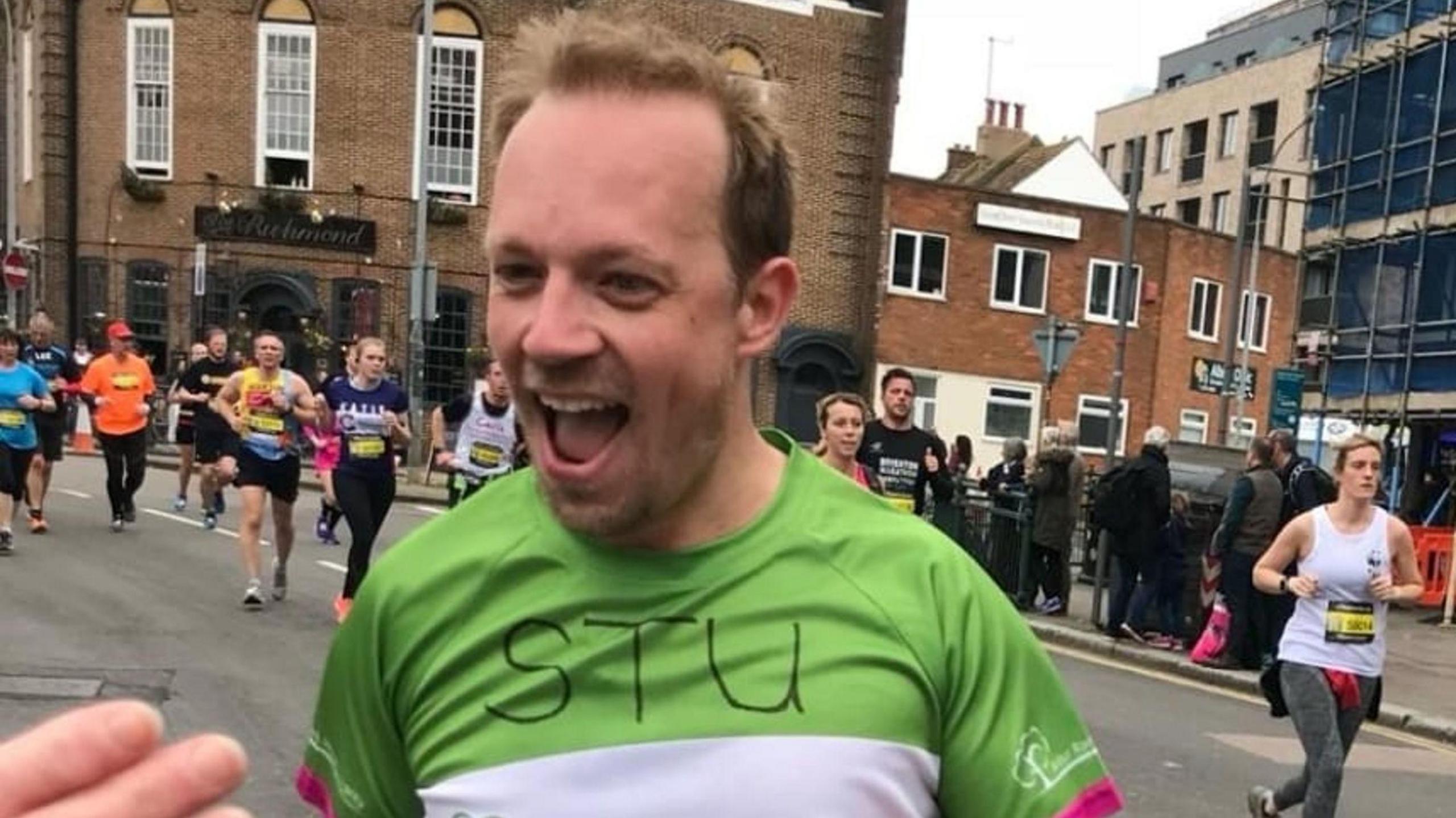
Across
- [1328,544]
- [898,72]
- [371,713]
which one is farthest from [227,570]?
[898,72]

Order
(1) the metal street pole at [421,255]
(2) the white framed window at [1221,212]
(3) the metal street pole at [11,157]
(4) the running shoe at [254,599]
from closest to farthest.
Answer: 1. (4) the running shoe at [254,599]
2. (1) the metal street pole at [421,255]
3. (3) the metal street pole at [11,157]
4. (2) the white framed window at [1221,212]

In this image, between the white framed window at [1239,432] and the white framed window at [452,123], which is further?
the white framed window at [1239,432]

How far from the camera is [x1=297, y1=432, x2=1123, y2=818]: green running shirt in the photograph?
1331 mm

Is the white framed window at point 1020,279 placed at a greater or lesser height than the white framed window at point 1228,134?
lesser

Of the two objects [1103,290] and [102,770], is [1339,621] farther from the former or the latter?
[1103,290]

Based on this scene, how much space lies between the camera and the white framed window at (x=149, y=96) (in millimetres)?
24594

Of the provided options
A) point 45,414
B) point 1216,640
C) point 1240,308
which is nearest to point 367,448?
point 45,414

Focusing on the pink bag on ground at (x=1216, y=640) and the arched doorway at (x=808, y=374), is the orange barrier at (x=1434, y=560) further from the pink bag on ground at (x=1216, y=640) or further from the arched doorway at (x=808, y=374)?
the arched doorway at (x=808, y=374)

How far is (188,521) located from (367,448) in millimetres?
5500

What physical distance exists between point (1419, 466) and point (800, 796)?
21.3m

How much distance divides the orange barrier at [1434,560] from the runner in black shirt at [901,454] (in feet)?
26.5

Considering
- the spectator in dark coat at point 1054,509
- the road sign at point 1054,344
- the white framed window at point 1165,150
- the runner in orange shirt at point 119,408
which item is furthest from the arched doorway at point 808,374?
the white framed window at point 1165,150

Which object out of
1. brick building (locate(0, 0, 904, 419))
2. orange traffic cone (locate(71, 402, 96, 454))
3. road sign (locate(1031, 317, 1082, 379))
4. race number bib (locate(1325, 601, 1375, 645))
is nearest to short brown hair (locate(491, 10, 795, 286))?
race number bib (locate(1325, 601, 1375, 645))

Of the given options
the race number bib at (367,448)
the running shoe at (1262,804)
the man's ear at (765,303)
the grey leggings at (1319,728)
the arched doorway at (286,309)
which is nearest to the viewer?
the man's ear at (765,303)
